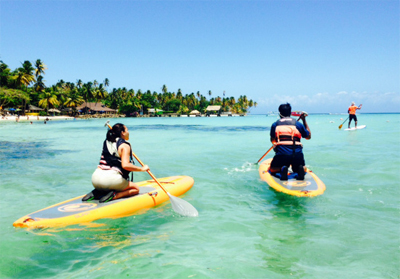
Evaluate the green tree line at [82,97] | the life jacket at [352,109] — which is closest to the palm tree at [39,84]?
the green tree line at [82,97]

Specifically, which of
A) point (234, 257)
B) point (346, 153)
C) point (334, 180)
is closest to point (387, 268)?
point (234, 257)

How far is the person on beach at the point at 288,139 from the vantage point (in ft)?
20.8

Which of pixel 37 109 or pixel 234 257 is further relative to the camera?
pixel 37 109

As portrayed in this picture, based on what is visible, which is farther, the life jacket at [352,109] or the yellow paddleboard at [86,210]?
the life jacket at [352,109]

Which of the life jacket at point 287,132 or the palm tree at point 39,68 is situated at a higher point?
the palm tree at point 39,68

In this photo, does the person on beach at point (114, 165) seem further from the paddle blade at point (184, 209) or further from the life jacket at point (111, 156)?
the paddle blade at point (184, 209)

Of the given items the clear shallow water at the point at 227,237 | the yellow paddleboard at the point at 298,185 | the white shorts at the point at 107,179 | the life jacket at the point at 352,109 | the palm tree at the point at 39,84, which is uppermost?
the palm tree at the point at 39,84

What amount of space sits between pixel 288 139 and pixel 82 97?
315ft

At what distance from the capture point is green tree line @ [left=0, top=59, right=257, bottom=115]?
63281 mm

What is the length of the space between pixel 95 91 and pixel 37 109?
2706 cm

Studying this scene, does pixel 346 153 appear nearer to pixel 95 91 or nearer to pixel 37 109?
pixel 37 109

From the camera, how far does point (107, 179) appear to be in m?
5.12

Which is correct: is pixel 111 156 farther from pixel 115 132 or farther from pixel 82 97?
pixel 82 97

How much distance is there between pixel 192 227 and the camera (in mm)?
5012
